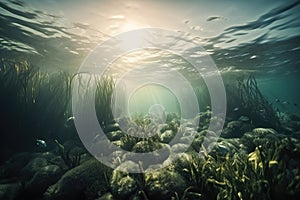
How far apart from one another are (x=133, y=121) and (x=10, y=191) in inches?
276

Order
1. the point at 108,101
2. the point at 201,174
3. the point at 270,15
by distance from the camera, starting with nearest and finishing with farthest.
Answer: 1. the point at 201,174
2. the point at 270,15
3. the point at 108,101

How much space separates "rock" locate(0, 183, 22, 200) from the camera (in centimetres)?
633

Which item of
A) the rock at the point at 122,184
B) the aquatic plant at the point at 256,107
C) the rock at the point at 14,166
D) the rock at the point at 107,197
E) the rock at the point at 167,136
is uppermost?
the aquatic plant at the point at 256,107

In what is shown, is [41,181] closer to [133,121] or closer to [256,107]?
[133,121]

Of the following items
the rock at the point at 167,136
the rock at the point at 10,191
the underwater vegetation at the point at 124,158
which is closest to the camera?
the underwater vegetation at the point at 124,158

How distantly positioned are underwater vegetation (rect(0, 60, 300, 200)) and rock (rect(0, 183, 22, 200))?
0.08 feet

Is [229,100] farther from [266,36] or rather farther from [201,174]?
[201,174]

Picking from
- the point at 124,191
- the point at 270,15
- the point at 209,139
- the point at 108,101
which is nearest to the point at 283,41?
the point at 270,15

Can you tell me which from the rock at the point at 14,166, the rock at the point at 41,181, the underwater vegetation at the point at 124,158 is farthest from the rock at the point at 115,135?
the rock at the point at 14,166

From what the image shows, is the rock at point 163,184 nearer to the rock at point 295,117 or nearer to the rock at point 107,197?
Result: the rock at point 107,197

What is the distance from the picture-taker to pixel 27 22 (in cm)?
1152

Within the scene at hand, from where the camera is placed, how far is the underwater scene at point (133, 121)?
5184 mm

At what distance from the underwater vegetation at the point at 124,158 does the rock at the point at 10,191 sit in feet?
0.08

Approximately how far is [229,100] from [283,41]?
7.02 m
